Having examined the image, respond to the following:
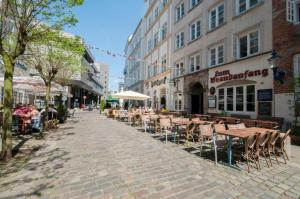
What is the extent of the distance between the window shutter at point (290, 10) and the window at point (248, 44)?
7.67 ft

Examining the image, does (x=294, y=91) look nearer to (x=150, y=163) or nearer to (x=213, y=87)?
(x=213, y=87)

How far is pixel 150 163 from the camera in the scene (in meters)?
5.49

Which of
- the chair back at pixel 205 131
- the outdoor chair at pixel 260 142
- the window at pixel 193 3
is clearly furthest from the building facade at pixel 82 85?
the outdoor chair at pixel 260 142

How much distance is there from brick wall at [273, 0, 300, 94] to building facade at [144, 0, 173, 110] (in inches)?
470

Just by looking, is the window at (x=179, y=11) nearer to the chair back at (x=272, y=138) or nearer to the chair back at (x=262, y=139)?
the chair back at (x=272, y=138)

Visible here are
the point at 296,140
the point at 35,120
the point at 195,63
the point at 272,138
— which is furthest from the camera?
the point at 195,63

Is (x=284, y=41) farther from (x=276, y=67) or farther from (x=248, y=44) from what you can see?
(x=248, y=44)

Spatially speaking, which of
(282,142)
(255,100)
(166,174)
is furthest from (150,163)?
(255,100)

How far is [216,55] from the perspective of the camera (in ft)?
50.5

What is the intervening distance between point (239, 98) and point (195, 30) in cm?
814

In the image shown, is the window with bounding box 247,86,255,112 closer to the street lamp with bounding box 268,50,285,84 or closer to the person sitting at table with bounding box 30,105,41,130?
the street lamp with bounding box 268,50,285,84

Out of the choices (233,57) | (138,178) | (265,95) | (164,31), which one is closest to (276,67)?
(265,95)

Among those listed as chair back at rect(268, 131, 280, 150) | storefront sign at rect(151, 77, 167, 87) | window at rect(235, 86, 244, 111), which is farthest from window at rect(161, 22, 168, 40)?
chair back at rect(268, 131, 280, 150)

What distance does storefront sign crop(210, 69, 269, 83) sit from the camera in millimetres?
11419
